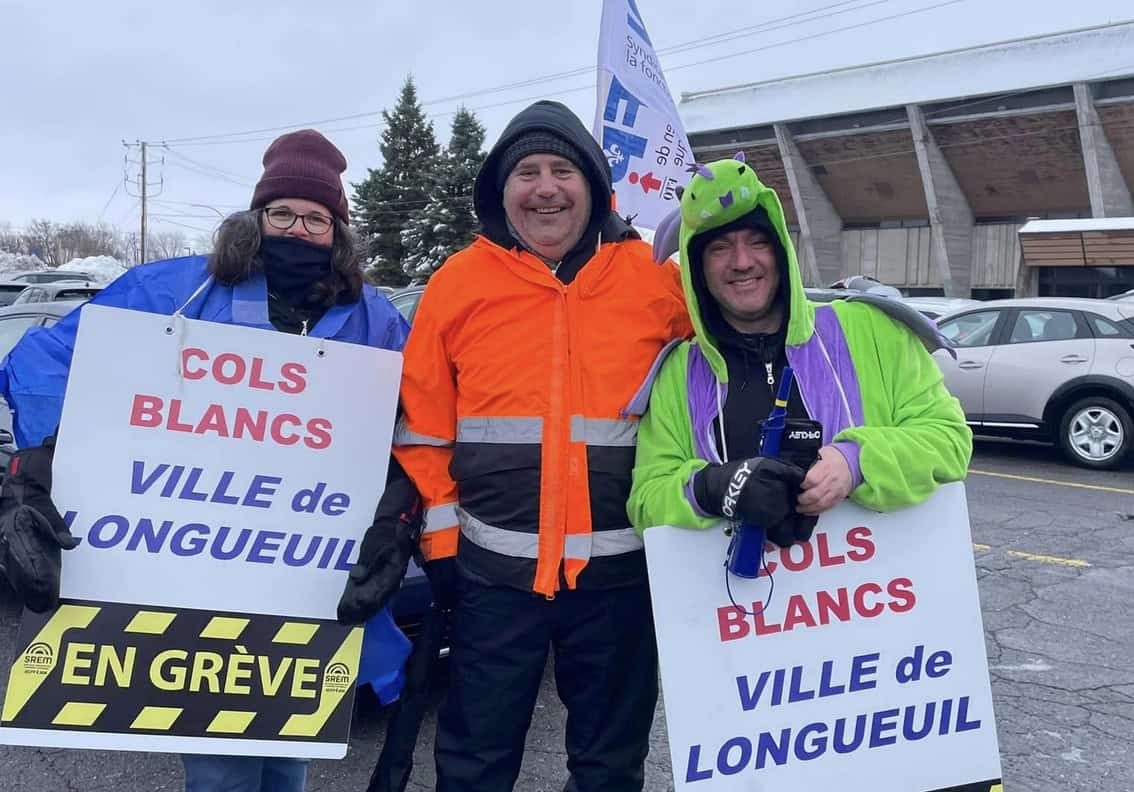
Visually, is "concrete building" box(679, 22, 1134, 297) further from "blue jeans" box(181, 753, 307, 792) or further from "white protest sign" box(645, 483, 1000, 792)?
"blue jeans" box(181, 753, 307, 792)

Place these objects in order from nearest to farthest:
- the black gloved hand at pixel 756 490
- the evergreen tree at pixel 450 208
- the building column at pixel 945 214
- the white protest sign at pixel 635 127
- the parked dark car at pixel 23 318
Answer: the black gloved hand at pixel 756 490 → the white protest sign at pixel 635 127 → the parked dark car at pixel 23 318 → the building column at pixel 945 214 → the evergreen tree at pixel 450 208

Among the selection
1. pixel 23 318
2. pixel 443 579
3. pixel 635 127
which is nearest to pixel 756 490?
pixel 443 579

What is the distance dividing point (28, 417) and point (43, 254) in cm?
9309

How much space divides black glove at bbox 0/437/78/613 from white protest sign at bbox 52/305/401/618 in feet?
0.16

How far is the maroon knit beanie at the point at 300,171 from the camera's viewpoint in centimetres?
224

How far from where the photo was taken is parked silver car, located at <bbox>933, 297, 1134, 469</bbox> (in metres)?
8.65

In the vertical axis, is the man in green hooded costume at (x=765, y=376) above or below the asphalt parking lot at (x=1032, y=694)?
above

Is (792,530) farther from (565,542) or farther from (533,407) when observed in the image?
(533,407)

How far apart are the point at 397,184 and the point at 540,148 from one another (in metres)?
39.4

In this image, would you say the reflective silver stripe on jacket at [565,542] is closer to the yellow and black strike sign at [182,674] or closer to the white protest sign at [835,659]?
the white protest sign at [835,659]

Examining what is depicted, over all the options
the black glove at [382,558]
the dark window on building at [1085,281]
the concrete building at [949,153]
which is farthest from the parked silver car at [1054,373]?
the dark window on building at [1085,281]

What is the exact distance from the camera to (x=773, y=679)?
204 centimetres

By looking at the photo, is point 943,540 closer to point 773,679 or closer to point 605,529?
point 773,679

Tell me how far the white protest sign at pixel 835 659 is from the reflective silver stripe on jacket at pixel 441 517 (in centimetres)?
54
